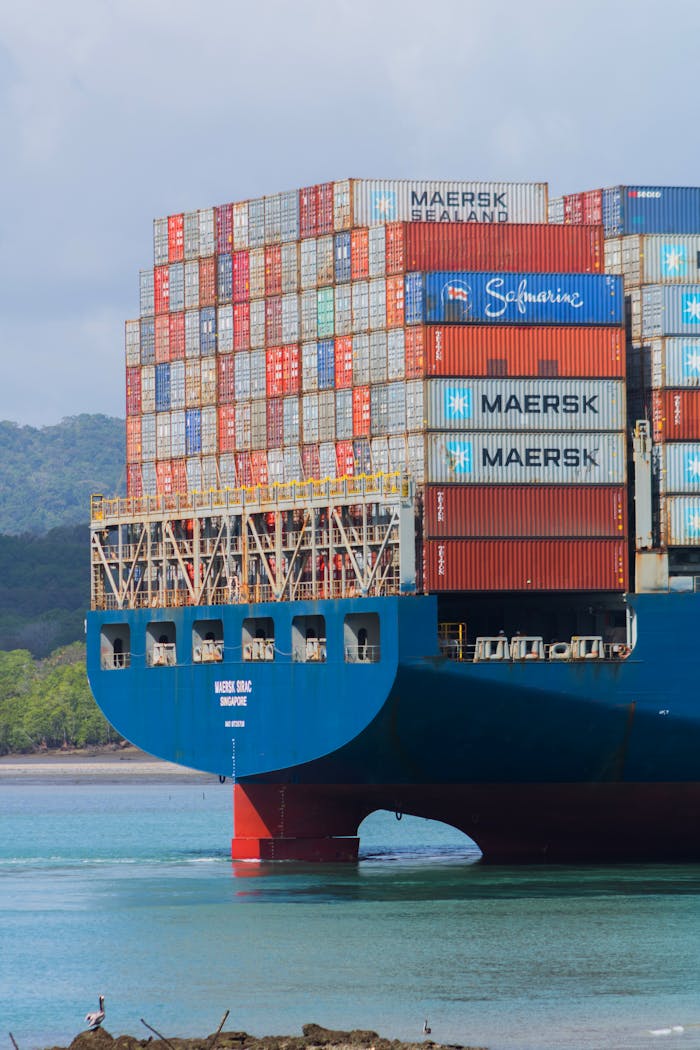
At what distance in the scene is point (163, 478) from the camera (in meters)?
88.2

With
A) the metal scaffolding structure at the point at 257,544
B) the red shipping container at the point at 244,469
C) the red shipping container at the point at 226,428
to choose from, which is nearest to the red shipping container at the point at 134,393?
the metal scaffolding structure at the point at 257,544

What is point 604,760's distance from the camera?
77688 millimetres

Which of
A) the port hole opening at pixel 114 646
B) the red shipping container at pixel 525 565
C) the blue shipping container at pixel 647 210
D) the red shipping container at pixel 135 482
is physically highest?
the blue shipping container at pixel 647 210

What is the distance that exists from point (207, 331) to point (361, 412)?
10206 millimetres

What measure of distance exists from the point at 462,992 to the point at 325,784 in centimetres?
2740

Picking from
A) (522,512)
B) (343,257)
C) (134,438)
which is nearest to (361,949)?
(522,512)

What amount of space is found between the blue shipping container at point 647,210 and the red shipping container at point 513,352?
21.1 ft

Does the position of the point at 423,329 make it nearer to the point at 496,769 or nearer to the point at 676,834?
the point at 496,769

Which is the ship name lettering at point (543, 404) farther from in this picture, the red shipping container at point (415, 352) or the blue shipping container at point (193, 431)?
the blue shipping container at point (193, 431)

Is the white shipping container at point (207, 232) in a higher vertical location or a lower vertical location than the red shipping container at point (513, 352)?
higher

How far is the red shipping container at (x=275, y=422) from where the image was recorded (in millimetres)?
→ 82812

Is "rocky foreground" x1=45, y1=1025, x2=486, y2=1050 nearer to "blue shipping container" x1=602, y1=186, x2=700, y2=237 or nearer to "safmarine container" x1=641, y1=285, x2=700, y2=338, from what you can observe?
"safmarine container" x1=641, y1=285, x2=700, y2=338

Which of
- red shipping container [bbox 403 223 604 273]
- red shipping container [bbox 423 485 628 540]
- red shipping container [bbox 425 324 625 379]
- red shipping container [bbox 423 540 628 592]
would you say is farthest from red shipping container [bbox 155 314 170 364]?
red shipping container [bbox 423 540 628 592]

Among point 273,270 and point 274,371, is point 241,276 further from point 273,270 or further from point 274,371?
point 274,371
